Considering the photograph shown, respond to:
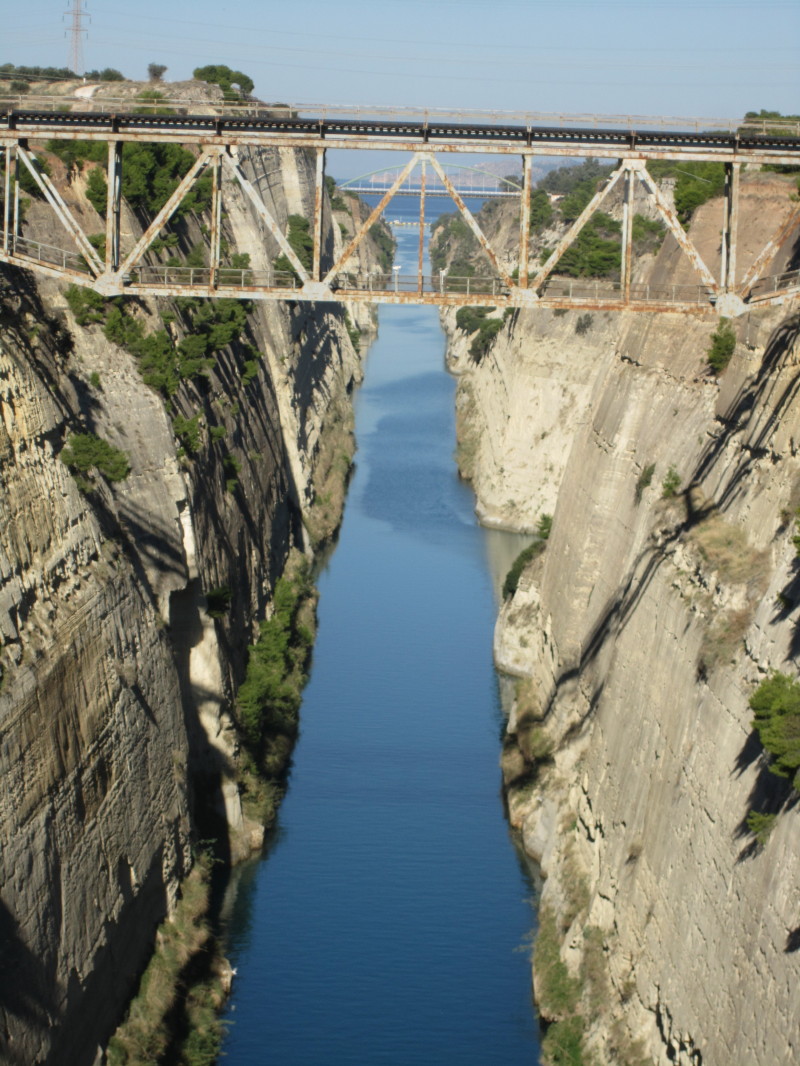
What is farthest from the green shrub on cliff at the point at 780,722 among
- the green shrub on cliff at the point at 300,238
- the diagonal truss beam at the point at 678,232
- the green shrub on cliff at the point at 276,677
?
the green shrub on cliff at the point at 300,238

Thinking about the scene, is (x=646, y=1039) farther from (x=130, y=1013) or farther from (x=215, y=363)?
(x=215, y=363)

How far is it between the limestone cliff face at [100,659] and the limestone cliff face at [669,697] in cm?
654

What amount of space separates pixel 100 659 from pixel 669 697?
8572 millimetres

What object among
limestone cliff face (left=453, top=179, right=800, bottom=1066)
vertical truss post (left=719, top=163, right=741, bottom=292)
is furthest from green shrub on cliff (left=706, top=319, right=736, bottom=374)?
vertical truss post (left=719, top=163, right=741, bottom=292)

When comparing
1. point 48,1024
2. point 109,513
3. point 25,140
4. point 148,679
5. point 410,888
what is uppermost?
point 25,140

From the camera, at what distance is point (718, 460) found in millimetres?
26188

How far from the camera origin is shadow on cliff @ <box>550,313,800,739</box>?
23.4 m

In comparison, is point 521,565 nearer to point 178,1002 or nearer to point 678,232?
point 178,1002

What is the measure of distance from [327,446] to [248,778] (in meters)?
32.4

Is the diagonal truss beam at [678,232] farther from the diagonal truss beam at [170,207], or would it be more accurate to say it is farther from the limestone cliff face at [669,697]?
the diagonal truss beam at [170,207]

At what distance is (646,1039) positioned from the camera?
68.9ft

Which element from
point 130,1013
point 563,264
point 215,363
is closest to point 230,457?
point 215,363

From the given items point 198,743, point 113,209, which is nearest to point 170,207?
point 113,209

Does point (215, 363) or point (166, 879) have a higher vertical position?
point (215, 363)
